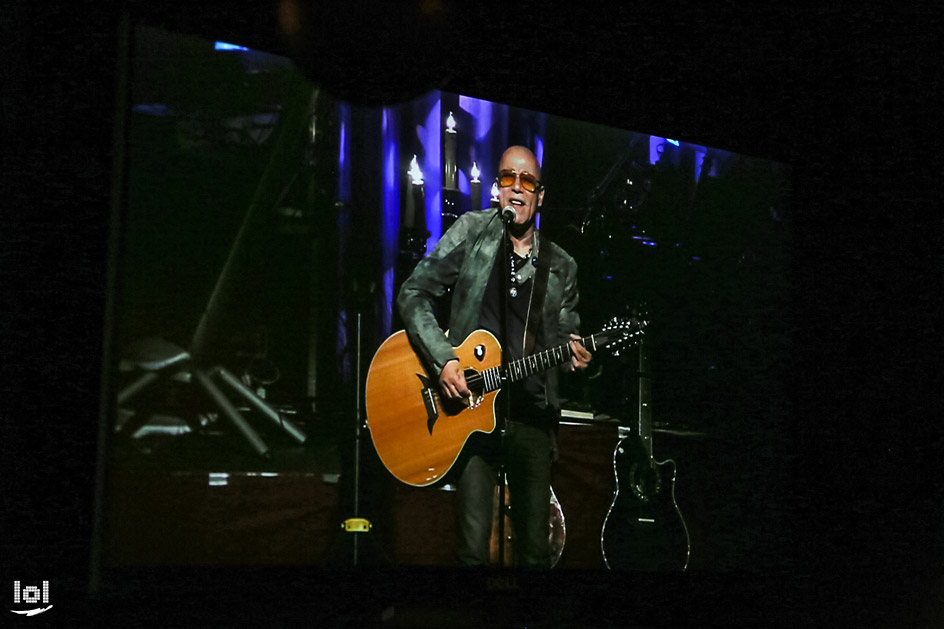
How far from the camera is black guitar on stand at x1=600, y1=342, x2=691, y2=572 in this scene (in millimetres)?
2592

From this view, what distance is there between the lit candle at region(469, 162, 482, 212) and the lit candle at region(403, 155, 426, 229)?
6.5 inches

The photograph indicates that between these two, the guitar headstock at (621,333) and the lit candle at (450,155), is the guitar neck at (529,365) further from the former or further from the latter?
the lit candle at (450,155)

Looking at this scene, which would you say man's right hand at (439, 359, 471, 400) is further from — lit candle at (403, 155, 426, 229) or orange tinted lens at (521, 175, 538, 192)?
orange tinted lens at (521, 175, 538, 192)

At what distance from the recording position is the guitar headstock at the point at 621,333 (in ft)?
8.73

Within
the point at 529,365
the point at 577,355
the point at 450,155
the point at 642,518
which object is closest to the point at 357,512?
the point at 529,365

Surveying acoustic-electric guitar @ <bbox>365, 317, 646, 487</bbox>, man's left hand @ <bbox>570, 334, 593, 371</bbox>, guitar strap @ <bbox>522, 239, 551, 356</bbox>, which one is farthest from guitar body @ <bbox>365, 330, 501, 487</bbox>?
man's left hand @ <bbox>570, 334, 593, 371</bbox>

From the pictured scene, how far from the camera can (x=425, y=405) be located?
2404 millimetres

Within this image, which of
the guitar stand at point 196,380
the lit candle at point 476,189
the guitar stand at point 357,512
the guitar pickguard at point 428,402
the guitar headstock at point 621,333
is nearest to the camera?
the guitar stand at point 196,380

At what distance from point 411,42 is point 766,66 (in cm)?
147

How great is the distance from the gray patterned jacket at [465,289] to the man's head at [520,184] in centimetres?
7

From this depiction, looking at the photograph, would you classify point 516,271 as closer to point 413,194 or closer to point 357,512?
point 413,194

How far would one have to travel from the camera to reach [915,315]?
10.6ft

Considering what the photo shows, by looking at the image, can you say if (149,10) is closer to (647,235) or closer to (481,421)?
(481,421)

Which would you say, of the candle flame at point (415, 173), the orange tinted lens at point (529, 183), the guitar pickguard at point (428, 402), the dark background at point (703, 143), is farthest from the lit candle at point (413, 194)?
the guitar pickguard at point (428, 402)
